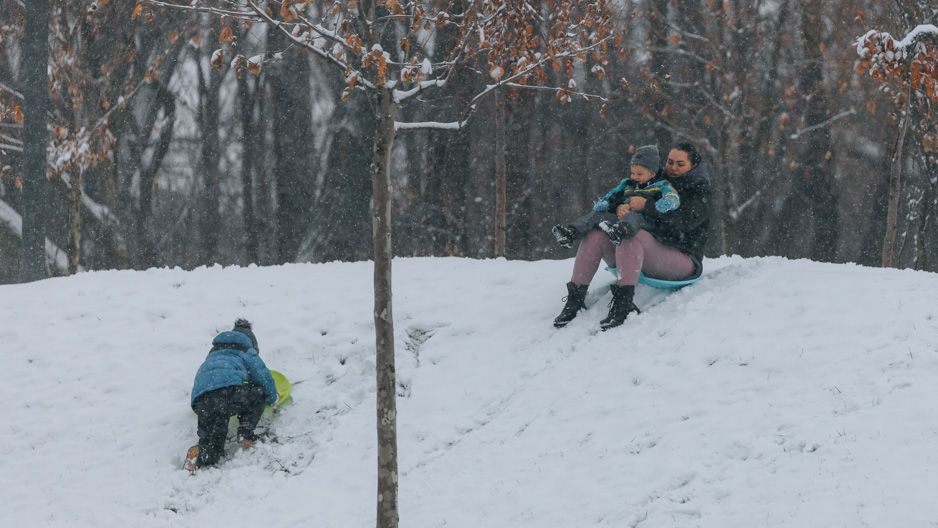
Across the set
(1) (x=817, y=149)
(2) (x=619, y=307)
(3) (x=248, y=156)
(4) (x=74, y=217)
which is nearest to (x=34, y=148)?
(4) (x=74, y=217)

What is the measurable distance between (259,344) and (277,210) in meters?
14.7

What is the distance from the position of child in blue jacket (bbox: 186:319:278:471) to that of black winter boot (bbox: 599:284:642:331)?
3099 millimetres

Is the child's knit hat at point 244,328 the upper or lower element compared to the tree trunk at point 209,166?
lower

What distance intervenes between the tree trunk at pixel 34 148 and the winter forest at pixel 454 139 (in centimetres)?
295

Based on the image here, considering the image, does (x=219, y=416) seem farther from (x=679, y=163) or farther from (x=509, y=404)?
(x=679, y=163)

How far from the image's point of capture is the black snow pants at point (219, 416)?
28.0ft

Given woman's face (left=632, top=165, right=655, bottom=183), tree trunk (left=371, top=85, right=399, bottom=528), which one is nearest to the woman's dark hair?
woman's face (left=632, top=165, right=655, bottom=183)

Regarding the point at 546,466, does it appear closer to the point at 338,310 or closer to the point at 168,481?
the point at 168,481

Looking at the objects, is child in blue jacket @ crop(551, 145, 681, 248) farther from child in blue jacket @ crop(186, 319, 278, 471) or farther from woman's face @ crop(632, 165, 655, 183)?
child in blue jacket @ crop(186, 319, 278, 471)

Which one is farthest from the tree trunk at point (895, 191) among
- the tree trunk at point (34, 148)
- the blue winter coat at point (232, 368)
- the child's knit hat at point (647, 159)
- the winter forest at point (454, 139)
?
the tree trunk at point (34, 148)

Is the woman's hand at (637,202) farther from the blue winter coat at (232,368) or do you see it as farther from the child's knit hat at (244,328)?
the child's knit hat at (244,328)

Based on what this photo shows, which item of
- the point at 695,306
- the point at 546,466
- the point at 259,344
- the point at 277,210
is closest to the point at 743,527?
the point at 546,466

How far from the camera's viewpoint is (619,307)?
9.15 metres

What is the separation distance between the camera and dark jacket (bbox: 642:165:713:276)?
931cm
